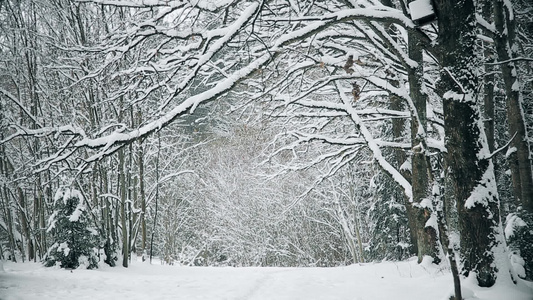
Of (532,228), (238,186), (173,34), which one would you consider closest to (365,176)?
(238,186)

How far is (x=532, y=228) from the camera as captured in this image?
4.80 m

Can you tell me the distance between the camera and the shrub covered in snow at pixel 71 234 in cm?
804

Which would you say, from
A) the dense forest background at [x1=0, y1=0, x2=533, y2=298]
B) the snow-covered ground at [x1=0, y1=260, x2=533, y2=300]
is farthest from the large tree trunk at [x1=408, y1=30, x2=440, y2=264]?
the snow-covered ground at [x1=0, y1=260, x2=533, y2=300]

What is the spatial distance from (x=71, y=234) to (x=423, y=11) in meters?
8.70

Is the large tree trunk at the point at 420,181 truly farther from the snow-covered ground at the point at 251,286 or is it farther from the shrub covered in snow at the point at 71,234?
the shrub covered in snow at the point at 71,234

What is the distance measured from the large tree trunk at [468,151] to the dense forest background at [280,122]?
0.02m

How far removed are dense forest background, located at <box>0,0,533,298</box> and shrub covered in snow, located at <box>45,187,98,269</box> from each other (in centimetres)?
5

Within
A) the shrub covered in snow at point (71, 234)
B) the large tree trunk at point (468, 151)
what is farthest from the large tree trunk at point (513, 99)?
the shrub covered in snow at point (71, 234)

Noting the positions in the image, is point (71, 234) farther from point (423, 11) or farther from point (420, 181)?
A: point (423, 11)

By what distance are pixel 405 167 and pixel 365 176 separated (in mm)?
9545

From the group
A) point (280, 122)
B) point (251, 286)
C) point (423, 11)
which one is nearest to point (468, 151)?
point (423, 11)

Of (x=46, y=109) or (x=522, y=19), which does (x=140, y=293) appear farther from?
(x=522, y=19)

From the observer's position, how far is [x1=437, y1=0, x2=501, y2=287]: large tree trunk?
370 centimetres

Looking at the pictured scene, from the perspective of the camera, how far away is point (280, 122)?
386 inches
